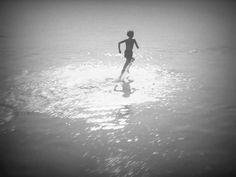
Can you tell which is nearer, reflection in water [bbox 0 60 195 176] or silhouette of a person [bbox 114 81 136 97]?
reflection in water [bbox 0 60 195 176]

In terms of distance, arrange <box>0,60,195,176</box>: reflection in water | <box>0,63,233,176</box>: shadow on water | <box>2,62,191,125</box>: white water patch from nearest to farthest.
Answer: <box>0,63,233,176</box>: shadow on water, <box>0,60,195,176</box>: reflection in water, <box>2,62,191,125</box>: white water patch

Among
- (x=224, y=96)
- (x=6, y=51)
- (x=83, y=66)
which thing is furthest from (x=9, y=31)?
(x=224, y=96)

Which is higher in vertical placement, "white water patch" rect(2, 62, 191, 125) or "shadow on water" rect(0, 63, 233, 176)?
"white water patch" rect(2, 62, 191, 125)

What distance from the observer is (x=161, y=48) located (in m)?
15.6

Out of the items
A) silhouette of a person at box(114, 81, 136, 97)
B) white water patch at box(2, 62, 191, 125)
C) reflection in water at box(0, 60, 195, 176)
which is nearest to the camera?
reflection in water at box(0, 60, 195, 176)

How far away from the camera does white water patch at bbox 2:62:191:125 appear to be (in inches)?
282

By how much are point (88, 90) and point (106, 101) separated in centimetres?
116

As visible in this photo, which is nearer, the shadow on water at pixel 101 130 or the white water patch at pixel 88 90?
the shadow on water at pixel 101 130

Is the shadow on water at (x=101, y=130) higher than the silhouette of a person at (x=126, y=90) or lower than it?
lower

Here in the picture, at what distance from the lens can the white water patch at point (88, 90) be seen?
7.17 meters

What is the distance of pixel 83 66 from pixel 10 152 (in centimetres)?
678

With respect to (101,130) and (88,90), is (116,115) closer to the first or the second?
(101,130)

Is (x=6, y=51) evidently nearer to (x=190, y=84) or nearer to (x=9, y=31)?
(x=9, y=31)

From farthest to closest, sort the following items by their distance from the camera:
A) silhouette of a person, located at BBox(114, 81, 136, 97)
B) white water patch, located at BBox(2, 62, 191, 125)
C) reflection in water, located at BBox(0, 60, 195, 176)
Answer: silhouette of a person, located at BBox(114, 81, 136, 97) < white water patch, located at BBox(2, 62, 191, 125) < reflection in water, located at BBox(0, 60, 195, 176)
